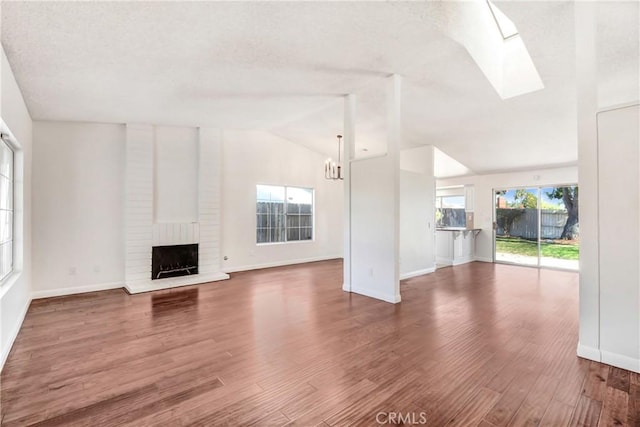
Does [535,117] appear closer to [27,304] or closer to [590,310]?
[590,310]

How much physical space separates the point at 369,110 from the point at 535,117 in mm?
2762

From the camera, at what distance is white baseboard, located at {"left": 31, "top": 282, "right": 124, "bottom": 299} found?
460 centimetres

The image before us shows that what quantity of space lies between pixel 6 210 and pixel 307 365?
3.61m

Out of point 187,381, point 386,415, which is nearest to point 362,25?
point 386,415

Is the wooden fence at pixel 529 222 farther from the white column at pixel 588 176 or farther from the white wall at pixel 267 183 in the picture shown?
the white column at pixel 588 176

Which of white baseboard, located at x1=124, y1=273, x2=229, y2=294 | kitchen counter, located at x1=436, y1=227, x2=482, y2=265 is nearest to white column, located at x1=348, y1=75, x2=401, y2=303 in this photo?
white baseboard, located at x1=124, y1=273, x2=229, y2=294

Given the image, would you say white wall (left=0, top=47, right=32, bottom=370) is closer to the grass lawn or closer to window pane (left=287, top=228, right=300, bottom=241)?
window pane (left=287, top=228, right=300, bottom=241)

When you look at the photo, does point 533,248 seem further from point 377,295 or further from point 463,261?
point 377,295

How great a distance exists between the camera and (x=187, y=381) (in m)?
2.28

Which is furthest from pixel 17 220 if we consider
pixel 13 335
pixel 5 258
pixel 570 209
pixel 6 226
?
pixel 570 209

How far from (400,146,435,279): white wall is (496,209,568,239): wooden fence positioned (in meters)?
2.74

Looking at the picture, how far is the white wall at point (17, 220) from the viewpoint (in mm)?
2709

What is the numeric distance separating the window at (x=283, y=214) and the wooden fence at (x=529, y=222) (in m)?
5.15

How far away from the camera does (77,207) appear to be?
4.92 metres
